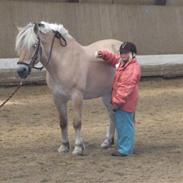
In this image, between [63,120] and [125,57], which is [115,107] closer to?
[125,57]

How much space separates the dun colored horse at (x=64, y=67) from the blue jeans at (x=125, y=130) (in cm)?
46

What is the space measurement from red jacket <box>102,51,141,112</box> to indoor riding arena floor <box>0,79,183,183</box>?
2.13 ft

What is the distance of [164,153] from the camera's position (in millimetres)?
7508

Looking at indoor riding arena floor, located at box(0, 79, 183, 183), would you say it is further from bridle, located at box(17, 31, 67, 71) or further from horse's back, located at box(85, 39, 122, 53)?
horse's back, located at box(85, 39, 122, 53)

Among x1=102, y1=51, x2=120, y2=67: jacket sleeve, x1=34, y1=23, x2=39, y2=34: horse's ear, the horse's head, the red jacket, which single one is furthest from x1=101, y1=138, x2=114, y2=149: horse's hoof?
x1=34, y1=23, x2=39, y2=34: horse's ear

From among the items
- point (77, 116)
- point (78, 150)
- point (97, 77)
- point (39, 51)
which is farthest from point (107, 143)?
point (39, 51)

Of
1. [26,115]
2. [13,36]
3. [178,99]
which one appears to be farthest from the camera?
[13,36]

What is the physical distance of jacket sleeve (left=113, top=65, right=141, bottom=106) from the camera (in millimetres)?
7230

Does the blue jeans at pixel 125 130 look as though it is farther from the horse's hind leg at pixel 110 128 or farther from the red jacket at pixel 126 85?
the horse's hind leg at pixel 110 128

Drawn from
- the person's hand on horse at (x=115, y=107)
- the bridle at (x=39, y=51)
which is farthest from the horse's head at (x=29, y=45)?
the person's hand on horse at (x=115, y=107)

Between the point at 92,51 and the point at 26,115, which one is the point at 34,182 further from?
the point at 26,115

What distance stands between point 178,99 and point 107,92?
14.8 feet

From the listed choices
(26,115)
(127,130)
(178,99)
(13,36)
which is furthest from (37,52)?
(13,36)

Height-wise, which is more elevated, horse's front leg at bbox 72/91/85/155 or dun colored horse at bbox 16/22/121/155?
dun colored horse at bbox 16/22/121/155
